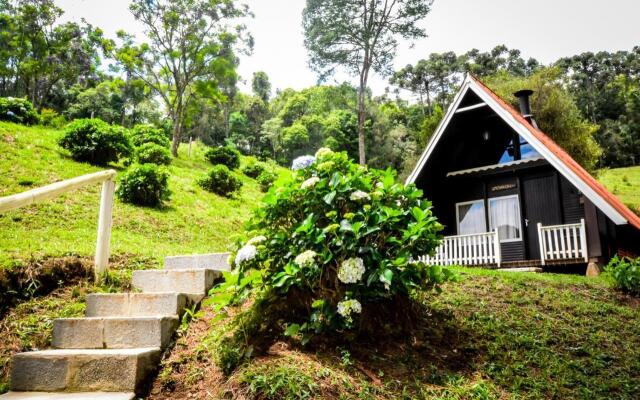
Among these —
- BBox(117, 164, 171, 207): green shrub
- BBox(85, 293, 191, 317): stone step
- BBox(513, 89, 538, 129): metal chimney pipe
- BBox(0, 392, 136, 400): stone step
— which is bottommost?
BBox(0, 392, 136, 400): stone step

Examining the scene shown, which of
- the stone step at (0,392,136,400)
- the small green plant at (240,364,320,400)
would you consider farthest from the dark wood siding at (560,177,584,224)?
the stone step at (0,392,136,400)

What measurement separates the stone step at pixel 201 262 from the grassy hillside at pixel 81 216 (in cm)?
74

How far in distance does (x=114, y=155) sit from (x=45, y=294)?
1049 centimetres

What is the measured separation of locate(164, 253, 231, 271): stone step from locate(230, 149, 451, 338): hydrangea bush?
1.30 meters

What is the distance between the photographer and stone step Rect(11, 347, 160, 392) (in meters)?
2.99

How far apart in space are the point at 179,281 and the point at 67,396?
4.90ft

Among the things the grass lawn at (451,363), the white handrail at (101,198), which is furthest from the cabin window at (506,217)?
the white handrail at (101,198)

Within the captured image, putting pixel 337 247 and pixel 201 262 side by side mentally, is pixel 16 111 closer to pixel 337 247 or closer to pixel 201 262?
pixel 201 262

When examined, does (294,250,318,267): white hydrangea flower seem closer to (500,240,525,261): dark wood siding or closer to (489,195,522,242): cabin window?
(500,240,525,261): dark wood siding

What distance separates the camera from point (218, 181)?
607 inches

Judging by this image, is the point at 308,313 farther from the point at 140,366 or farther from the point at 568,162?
the point at 568,162

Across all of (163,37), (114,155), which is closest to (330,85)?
(163,37)

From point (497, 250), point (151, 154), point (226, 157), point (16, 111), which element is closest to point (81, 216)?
point (151, 154)

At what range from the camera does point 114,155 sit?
1361 centimetres
